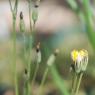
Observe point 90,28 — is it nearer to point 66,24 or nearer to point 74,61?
point 74,61

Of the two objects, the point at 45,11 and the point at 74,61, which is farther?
the point at 45,11

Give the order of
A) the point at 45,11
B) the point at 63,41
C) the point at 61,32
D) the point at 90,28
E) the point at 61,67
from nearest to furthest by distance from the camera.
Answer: the point at 90,28
the point at 61,67
the point at 63,41
the point at 61,32
the point at 45,11

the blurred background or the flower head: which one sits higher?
the flower head

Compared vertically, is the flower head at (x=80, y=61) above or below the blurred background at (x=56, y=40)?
above

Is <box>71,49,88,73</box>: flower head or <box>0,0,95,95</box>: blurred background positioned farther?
<box>0,0,95,95</box>: blurred background

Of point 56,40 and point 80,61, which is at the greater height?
point 80,61

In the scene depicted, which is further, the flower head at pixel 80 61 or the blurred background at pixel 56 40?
the blurred background at pixel 56 40

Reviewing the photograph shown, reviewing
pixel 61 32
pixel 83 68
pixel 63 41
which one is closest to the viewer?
pixel 83 68

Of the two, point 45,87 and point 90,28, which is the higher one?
point 90,28

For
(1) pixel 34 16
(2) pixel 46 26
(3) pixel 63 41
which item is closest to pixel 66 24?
(2) pixel 46 26

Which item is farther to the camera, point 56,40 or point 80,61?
point 56,40
